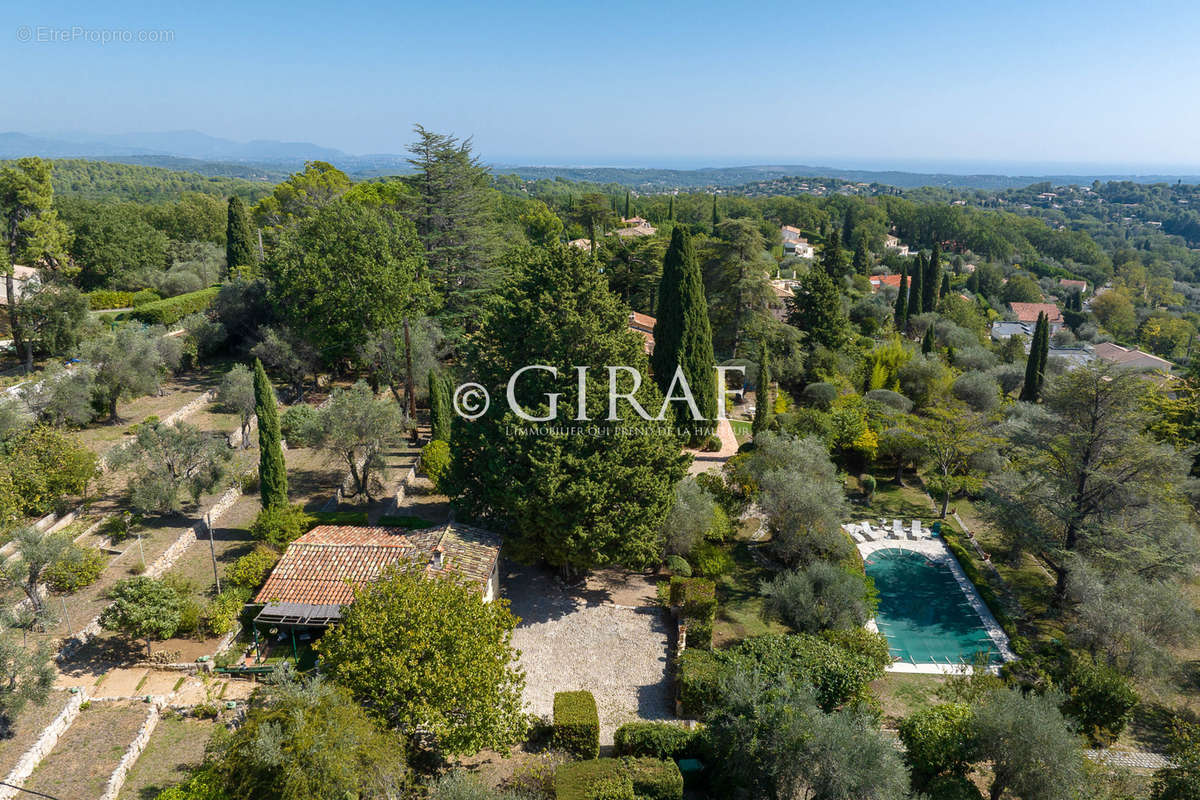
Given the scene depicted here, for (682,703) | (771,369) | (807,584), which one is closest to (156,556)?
(682,703)

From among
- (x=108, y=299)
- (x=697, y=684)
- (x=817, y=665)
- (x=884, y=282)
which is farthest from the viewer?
(x=884, y=282)

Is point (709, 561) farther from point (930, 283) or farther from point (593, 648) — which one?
point (930, 283)

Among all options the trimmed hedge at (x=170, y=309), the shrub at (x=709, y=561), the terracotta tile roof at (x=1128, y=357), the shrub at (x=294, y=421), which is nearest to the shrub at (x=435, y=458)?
the shrub at (x=294, y=421)

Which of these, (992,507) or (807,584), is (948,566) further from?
(807,584)

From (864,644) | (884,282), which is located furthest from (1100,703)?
(884,282)

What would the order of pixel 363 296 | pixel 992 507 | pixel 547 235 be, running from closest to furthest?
pixel 992 507
pixel 363 296
pixel 547 235
